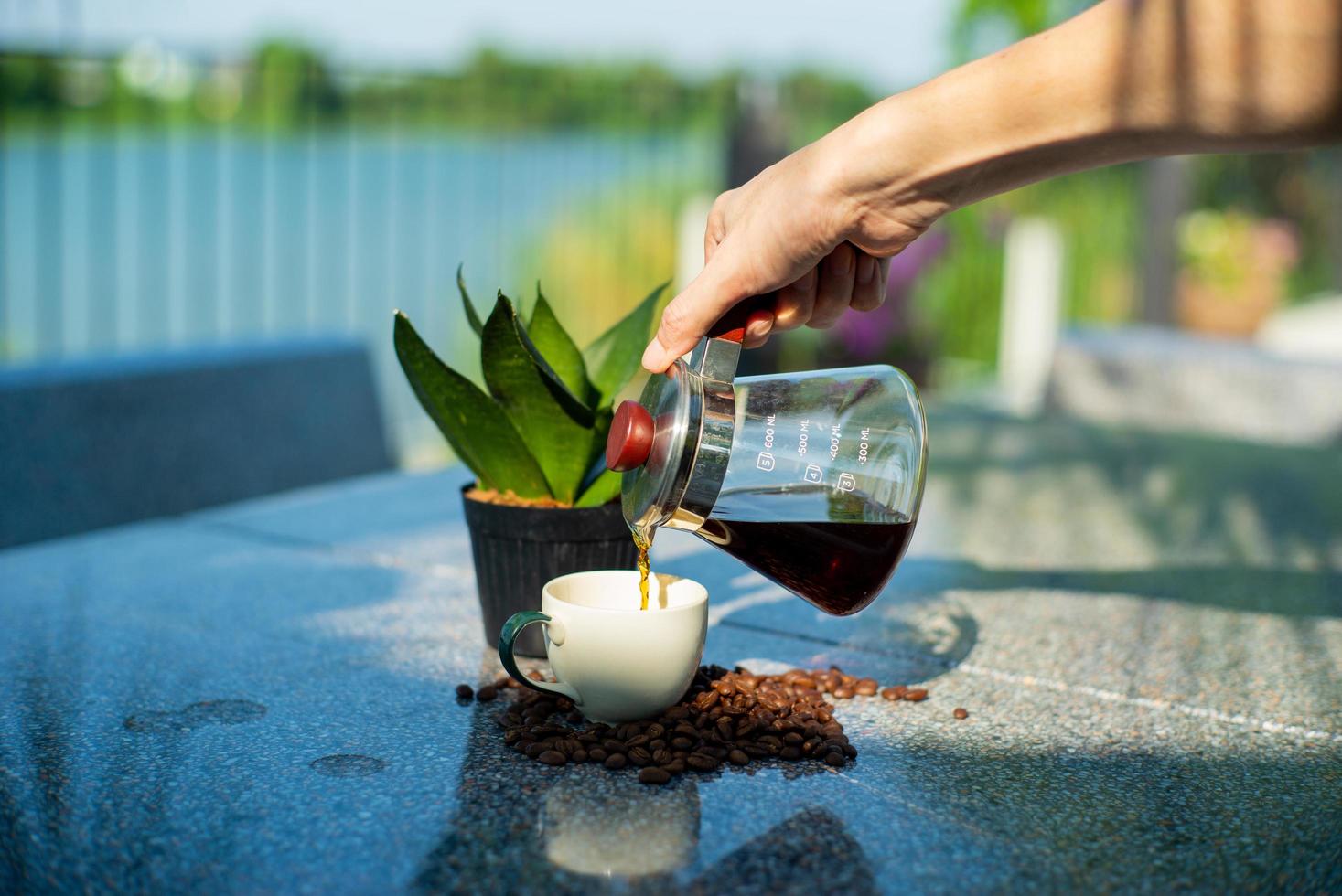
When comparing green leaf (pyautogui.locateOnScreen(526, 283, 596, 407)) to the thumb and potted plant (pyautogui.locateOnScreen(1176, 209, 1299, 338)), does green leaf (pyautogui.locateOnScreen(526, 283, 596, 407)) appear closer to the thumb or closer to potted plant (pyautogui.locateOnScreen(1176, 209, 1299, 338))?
the thumb

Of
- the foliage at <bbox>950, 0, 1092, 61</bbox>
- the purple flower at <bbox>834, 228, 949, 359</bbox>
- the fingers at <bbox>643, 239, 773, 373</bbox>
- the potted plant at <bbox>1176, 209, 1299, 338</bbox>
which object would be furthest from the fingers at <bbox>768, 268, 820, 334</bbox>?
the foliage at <bbox>950, 0, 1092, 61</bbox>

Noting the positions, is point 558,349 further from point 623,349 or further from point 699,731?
A: point 699,731

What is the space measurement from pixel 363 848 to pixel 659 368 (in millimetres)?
438

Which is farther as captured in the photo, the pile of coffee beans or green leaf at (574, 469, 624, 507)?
green leaf at (574, 469, 624, 507)

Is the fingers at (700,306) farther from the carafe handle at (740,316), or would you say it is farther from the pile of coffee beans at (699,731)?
the pile of coffee beans at (699,731)

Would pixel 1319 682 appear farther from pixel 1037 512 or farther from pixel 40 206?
pixel 40 206

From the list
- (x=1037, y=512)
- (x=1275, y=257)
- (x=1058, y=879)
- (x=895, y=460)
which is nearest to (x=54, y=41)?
(x=1037, y=512)

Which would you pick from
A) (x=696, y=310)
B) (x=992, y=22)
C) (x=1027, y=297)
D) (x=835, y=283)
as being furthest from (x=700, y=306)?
(x=992, y=22)

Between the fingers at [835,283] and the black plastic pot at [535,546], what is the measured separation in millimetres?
279

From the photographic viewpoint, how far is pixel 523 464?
1.13 m

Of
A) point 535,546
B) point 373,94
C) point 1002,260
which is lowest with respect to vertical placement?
point 535,546

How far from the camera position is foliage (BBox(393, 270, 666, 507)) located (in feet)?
3.53

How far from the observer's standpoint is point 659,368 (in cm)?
102

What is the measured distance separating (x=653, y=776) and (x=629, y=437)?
241 mm
